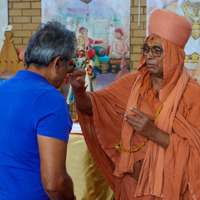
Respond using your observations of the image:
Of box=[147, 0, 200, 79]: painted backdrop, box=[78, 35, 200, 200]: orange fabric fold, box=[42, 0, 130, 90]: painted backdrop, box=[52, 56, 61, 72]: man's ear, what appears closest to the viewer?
box=[52, 56, 61, 72]: man's ear

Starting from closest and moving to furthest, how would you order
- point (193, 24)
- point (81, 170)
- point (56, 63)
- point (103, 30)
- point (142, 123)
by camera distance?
point (56, 63) < point (142, 123) < point (81, 170) < point (193, 24) < point (103, 30)

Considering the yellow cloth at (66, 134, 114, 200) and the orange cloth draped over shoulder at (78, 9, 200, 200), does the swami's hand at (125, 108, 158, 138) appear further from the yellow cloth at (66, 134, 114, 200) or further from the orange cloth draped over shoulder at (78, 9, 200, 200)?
the yellow cloth at (66, 134, 114, 200)

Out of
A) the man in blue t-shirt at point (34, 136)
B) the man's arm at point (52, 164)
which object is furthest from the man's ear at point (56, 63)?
the man's arm at point (52, 164)

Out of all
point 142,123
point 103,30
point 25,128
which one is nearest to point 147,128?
point 142,123

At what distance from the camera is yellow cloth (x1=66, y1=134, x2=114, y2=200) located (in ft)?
8.98

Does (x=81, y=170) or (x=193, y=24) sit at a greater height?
(x=193, y=24)

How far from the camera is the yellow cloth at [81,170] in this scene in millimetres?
2736

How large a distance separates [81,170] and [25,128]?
1587mm

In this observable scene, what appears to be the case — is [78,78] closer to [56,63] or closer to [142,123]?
Answer: [142,123]

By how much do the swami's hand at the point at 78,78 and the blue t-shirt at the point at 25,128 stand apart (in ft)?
2.34

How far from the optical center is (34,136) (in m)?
1.25

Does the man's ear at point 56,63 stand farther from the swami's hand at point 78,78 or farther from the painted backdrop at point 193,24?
the painted backdrop at point 193,24

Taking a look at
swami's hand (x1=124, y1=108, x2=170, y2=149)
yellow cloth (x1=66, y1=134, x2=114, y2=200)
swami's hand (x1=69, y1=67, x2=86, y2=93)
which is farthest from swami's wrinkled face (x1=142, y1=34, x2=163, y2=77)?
yellow cloth (x1=66, y1=134, x2=114, y2=200)

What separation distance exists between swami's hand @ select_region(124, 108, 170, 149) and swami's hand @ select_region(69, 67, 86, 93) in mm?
374
